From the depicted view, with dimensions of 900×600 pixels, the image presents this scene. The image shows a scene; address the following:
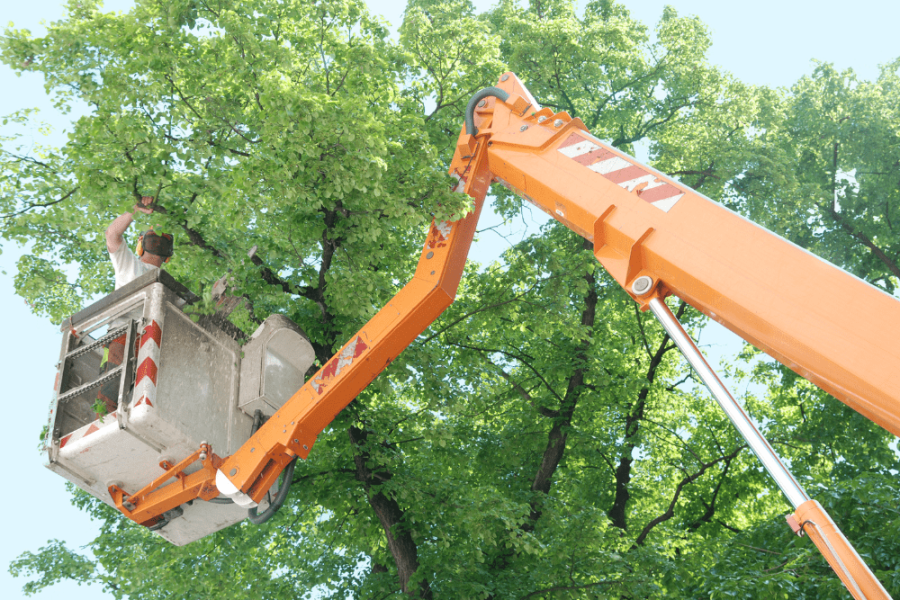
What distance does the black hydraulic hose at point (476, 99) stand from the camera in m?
5.20

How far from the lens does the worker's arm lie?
6.46 metres

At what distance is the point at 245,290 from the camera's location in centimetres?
763

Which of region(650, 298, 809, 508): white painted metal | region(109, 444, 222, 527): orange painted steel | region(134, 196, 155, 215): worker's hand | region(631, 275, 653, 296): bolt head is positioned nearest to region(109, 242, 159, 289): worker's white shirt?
region(134, 196, 155, 215): worker's hand

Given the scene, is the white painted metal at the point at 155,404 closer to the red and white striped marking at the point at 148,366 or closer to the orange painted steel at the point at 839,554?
the red and white striped marking at the point at 148,366

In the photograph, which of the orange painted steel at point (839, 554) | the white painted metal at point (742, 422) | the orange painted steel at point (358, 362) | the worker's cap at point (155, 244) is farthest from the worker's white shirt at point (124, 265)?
the orange painted steel at point (839, 554)

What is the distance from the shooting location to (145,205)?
6.85 metres

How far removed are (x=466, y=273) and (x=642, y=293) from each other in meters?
7.54

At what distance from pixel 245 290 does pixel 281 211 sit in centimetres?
95

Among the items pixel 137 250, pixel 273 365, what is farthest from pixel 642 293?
pixel 137 250

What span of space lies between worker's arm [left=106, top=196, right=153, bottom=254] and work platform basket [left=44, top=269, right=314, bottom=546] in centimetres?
74

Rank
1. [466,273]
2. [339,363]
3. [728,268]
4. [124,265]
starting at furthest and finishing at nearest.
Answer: [466,273], [124,265], [339,363], [728,268]

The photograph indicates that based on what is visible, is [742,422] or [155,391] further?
[155,391]

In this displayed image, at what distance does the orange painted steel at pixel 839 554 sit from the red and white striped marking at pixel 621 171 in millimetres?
1585

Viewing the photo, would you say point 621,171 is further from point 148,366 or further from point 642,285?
point 148,366
